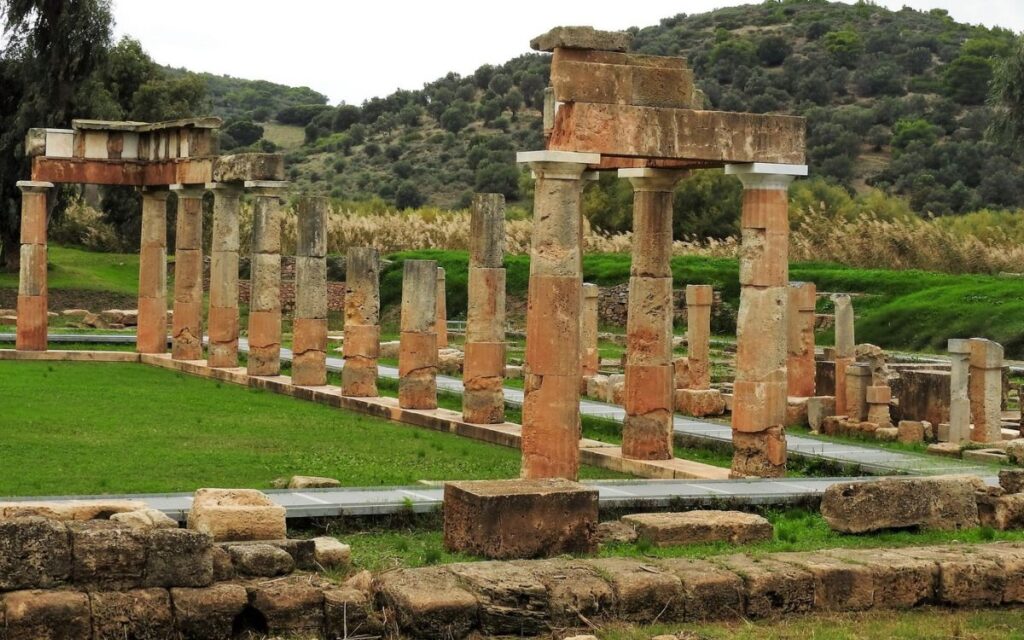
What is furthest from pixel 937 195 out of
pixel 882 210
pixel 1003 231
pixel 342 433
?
pixel 342 433

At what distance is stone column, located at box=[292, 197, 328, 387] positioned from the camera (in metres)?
29.6

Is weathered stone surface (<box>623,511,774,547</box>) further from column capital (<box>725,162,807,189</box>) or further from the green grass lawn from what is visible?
column capital (<box>725,162,807,189</box>)

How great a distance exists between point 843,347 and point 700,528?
40.6 feet

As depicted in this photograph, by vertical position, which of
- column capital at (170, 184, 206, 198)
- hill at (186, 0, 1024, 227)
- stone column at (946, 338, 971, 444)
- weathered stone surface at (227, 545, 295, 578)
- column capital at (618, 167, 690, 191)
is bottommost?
weathered stone surface at (227, 545, 295, 578)

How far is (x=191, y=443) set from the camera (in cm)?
2133

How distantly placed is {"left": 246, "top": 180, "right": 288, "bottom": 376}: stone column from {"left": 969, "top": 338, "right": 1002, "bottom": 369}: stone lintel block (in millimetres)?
13432

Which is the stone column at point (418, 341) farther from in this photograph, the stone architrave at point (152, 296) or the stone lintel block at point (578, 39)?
the stone architrave at point (152, 296)

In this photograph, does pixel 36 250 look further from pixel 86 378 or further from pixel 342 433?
pixel 342 433

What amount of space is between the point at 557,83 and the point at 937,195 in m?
43.5

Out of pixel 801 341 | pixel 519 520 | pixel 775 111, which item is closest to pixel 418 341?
pixel 801 341

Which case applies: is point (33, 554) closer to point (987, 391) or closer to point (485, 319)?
point (485, 319)

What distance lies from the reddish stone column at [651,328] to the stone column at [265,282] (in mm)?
11639

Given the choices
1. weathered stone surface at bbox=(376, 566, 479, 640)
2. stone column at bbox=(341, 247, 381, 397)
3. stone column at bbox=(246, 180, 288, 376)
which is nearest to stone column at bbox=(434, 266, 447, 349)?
stone column at bbox=(246, 180, 288, 376)

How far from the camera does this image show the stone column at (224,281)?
1286 inches
